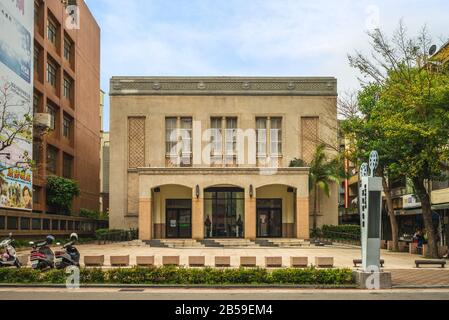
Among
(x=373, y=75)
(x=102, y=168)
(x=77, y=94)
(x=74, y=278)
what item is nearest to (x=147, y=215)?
(x=77, y=94)

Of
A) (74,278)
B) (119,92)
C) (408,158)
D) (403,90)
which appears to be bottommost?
(74,278)

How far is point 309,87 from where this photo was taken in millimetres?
53031

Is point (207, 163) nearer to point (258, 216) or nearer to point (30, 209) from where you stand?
point (258, 216)

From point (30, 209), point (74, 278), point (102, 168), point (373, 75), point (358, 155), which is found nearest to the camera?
point (74, 278)

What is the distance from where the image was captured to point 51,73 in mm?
50062

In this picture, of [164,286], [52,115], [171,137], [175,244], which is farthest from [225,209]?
[164,286]

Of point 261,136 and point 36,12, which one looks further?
point 261,136

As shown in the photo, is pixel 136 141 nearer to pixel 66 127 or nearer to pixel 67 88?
pixel 66 127

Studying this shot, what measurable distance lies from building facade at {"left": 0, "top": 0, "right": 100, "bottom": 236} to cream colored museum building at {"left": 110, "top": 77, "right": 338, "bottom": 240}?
4649mm

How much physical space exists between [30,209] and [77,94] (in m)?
17.2

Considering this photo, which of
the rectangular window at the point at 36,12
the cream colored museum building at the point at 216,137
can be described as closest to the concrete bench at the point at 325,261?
the cream colored museum building at the point at 216,137

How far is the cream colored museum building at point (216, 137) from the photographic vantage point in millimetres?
50031

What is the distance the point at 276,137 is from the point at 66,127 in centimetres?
1866

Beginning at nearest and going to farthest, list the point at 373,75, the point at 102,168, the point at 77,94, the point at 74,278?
the point at 74,278, the point at 373,75, the point at 77,94, the point at 102,168
